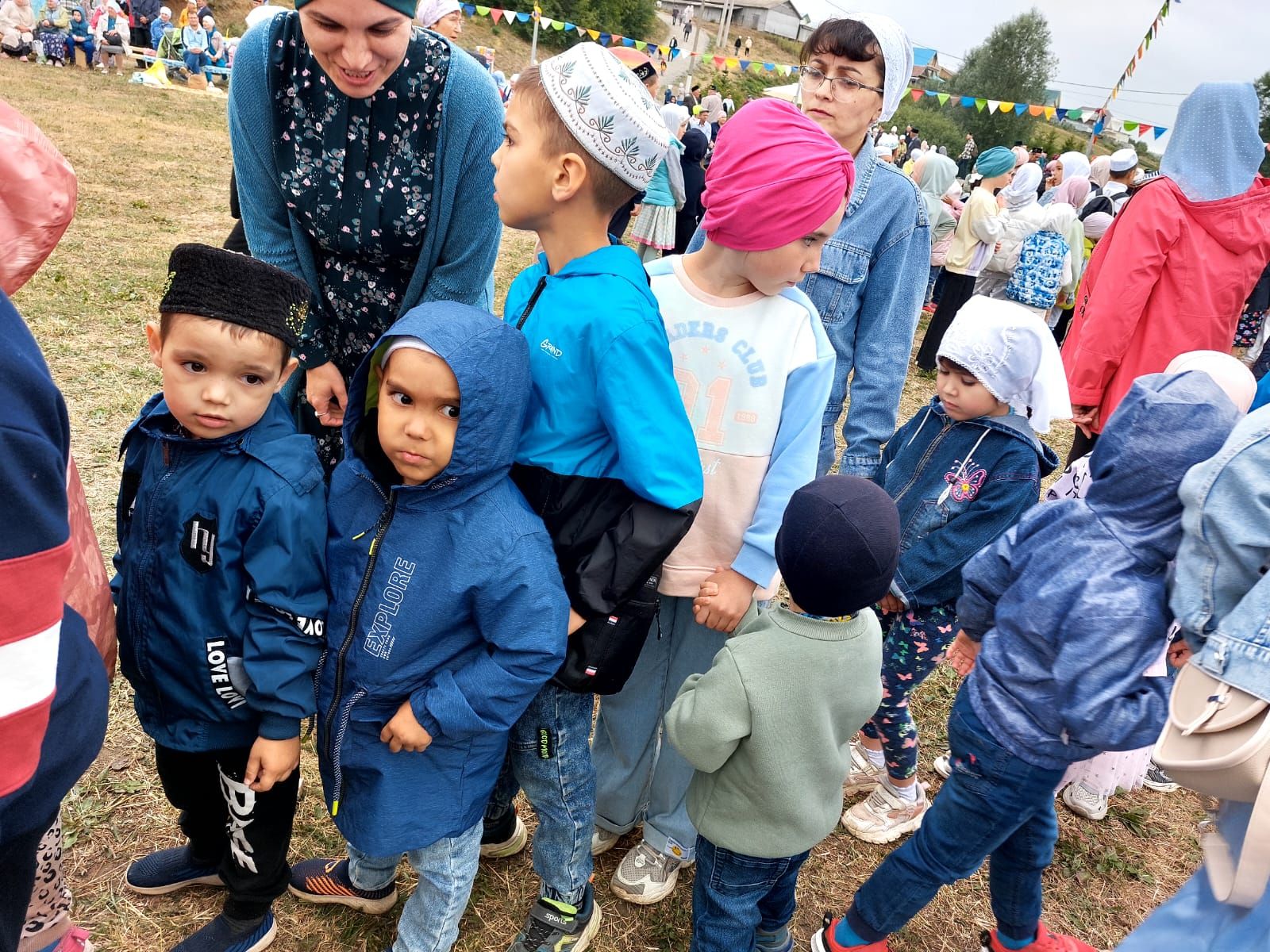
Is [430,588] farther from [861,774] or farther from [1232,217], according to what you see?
[1232,217]

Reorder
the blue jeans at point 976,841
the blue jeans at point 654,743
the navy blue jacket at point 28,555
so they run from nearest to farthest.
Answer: the navy blue jacket at point 28,555, the blue jeans at point 976,841, the blue jeans at point 654,743

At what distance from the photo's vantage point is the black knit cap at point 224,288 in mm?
1463

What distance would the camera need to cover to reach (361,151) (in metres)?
1.95

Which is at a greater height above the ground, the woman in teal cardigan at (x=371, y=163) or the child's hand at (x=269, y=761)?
the woman in teal cardigan at (x=371, y=163)

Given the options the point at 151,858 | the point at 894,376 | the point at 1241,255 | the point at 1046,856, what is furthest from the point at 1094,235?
the point at 151,858

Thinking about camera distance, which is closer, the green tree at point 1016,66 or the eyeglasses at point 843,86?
the eyeglasses at point 843,86

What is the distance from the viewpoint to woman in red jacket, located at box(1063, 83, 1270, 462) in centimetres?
325

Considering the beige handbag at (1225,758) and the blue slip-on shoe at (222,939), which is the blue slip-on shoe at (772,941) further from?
the blue slip-on shoe at (222,939)

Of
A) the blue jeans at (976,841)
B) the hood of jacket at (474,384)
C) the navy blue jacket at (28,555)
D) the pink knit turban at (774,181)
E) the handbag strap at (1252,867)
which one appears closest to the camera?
the navy blue jacket at (28,555)

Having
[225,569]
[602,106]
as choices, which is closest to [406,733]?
[225,569]

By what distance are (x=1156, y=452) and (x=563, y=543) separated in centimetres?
116

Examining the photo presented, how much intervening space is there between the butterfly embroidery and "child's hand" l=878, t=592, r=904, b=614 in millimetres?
333

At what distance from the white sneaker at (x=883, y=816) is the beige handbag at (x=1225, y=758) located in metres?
1.37

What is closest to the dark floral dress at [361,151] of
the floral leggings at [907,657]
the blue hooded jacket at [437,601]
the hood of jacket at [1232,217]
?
the blue hooded jacket at [437,601]
